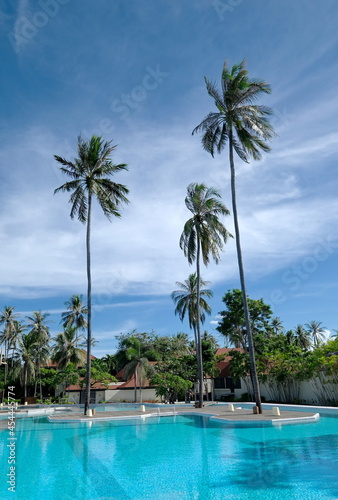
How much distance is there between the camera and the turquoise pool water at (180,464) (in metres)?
8.06

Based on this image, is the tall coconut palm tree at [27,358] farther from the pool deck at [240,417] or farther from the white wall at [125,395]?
the pool deck at [240,417]

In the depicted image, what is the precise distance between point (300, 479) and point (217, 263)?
21258 mm

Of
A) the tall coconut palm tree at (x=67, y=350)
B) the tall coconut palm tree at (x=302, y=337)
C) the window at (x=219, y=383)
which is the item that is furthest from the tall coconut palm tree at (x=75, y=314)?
the tall coconut palm tree at (x=302, y=337)

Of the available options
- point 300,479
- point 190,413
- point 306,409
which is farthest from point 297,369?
point 300,479

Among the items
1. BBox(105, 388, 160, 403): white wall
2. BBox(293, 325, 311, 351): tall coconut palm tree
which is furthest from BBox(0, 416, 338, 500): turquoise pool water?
BBox(293, 325, 311, 351): tall coconut palm tree

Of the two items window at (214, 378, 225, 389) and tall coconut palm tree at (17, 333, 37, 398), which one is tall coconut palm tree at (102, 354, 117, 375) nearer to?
tall coconut palm tree at (17, 333, 37, 398)

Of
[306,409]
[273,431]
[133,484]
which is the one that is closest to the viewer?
[133,484]

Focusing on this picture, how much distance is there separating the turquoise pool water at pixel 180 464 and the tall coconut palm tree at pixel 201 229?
12723 millimetres

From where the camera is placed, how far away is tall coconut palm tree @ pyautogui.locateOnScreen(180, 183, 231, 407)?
2812 cm

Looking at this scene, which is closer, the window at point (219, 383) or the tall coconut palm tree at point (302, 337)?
the window at point (219, 383)

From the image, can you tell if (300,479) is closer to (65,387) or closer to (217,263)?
(217,263)

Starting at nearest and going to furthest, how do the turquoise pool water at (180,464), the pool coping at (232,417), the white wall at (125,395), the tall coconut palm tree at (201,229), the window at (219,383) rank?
the turquoise pool water at (180,464)
the pool coping at (232,417)
the tall coconut palm tree at (201,229)
the window at (219,383)
the white wall at (125,395)

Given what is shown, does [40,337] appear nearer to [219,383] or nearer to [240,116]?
[219,383]

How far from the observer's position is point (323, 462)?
985 cm
